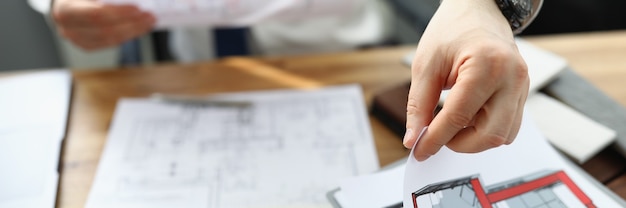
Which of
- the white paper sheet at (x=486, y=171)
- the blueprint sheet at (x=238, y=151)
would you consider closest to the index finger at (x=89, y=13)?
the blueprint sheet at (x=238, y=151)

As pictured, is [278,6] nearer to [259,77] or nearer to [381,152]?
[259,77]

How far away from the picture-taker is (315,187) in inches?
23.8

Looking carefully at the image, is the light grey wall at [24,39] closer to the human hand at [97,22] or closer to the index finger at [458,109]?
the human hand at [97,22]

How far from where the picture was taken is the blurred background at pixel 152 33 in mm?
989

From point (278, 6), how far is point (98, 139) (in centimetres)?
29

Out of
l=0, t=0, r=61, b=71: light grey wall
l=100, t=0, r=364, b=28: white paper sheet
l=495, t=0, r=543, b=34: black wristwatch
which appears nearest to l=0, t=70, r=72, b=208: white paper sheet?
l=100, t=0, r=364, b=28: white paper sheet

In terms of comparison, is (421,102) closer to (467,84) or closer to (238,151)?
(467,84)

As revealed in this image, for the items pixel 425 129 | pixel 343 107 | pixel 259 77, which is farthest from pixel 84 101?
pixel 425 129

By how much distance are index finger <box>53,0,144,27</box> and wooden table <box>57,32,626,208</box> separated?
0.09 meters

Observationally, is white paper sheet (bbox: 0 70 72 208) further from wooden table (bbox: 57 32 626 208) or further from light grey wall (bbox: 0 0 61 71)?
light grey wall (bbox: 0 0 61 71)

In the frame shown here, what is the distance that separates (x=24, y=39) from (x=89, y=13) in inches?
31.2

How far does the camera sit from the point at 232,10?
2.46 feet

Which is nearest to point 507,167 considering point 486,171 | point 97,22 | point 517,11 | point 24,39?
point 486,171

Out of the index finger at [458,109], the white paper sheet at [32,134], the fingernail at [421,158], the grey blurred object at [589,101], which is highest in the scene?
the grey blurred object at [589,101]
